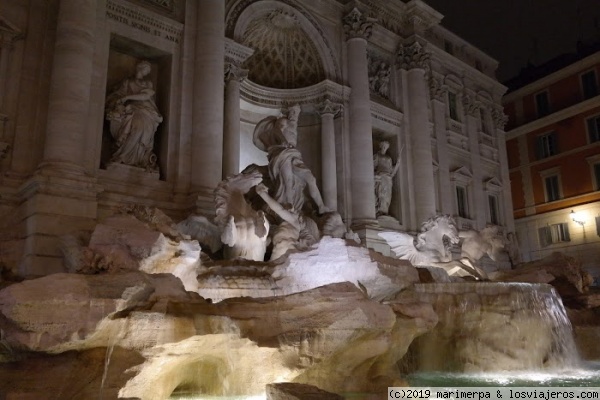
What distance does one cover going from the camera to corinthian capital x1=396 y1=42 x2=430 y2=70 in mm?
18094

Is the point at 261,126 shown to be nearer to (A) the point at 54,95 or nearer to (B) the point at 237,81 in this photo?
(B) the point at 237,81

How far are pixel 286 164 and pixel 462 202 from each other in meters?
10.9

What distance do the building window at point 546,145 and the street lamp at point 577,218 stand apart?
3.32 metres

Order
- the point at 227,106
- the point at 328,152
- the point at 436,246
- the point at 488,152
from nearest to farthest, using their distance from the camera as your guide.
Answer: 1. the point at 436,246
2. the point at 227,106
3. the point at 328,152
4. the point at 488,152

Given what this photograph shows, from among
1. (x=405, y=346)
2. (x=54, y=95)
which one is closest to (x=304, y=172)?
(x=54, y=95)

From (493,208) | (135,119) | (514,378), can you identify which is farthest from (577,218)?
(135,119)

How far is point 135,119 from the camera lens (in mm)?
11070

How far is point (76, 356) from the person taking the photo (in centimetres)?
445

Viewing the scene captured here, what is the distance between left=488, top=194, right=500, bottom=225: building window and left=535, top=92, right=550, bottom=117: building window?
24.7 feet

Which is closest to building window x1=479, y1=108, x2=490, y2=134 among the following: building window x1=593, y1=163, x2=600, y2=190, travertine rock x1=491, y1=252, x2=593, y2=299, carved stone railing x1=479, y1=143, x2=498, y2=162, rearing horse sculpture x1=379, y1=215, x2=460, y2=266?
carved stone railing x1=479, y1=143, x2=498, y2=162

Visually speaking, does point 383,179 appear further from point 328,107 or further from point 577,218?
point 577,218

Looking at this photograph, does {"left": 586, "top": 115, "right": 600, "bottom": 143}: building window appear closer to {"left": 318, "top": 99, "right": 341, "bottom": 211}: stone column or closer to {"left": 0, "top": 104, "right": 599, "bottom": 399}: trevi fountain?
{"left": 318, "top": 99, "right": 341, "bottom": 211}: stone column


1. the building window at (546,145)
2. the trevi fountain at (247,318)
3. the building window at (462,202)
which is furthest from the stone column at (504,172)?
the trevi fountain at (247,318)

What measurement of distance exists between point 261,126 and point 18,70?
17.5 feet
